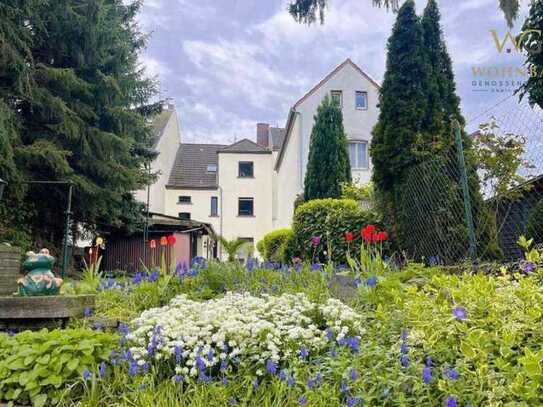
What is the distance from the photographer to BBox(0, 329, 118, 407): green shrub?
210 centimetres

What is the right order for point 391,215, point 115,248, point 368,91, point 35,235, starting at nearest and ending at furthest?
point 391,215, point 35,235, point 115,248, point 368,91

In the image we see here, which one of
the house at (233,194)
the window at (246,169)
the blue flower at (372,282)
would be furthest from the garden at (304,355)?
the window at (246,169)

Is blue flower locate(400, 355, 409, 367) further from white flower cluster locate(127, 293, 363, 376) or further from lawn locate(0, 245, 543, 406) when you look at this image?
white flower cluster locate(127, 293, 363, 376)

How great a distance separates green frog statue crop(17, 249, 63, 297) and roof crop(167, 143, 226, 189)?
2032cm

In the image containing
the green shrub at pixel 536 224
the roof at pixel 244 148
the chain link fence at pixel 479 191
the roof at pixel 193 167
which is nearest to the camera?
the chain link fence at pixel 479 191

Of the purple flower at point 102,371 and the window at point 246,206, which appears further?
the window at point 246,206

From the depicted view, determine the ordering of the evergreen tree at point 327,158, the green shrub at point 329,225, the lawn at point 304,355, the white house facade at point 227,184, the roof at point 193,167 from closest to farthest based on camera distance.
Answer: the lawn at point 304,355
the green shrub at point 329,225
the evergreen tree at point 327,158
the white house facade at point 227,184
the roof at point 193,167

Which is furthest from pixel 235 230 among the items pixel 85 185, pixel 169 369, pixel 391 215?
pixel 169 369

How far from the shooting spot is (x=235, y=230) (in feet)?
75.8

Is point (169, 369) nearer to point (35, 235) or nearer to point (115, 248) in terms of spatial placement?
point (35, 235)

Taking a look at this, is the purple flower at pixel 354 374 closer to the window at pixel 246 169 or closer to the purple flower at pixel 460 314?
the purple flower at pixel 460 314

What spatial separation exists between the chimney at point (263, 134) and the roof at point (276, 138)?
33.4 inches

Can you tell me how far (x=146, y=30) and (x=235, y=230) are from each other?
13.3m

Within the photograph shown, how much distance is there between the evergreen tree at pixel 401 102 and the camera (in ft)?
19.6
